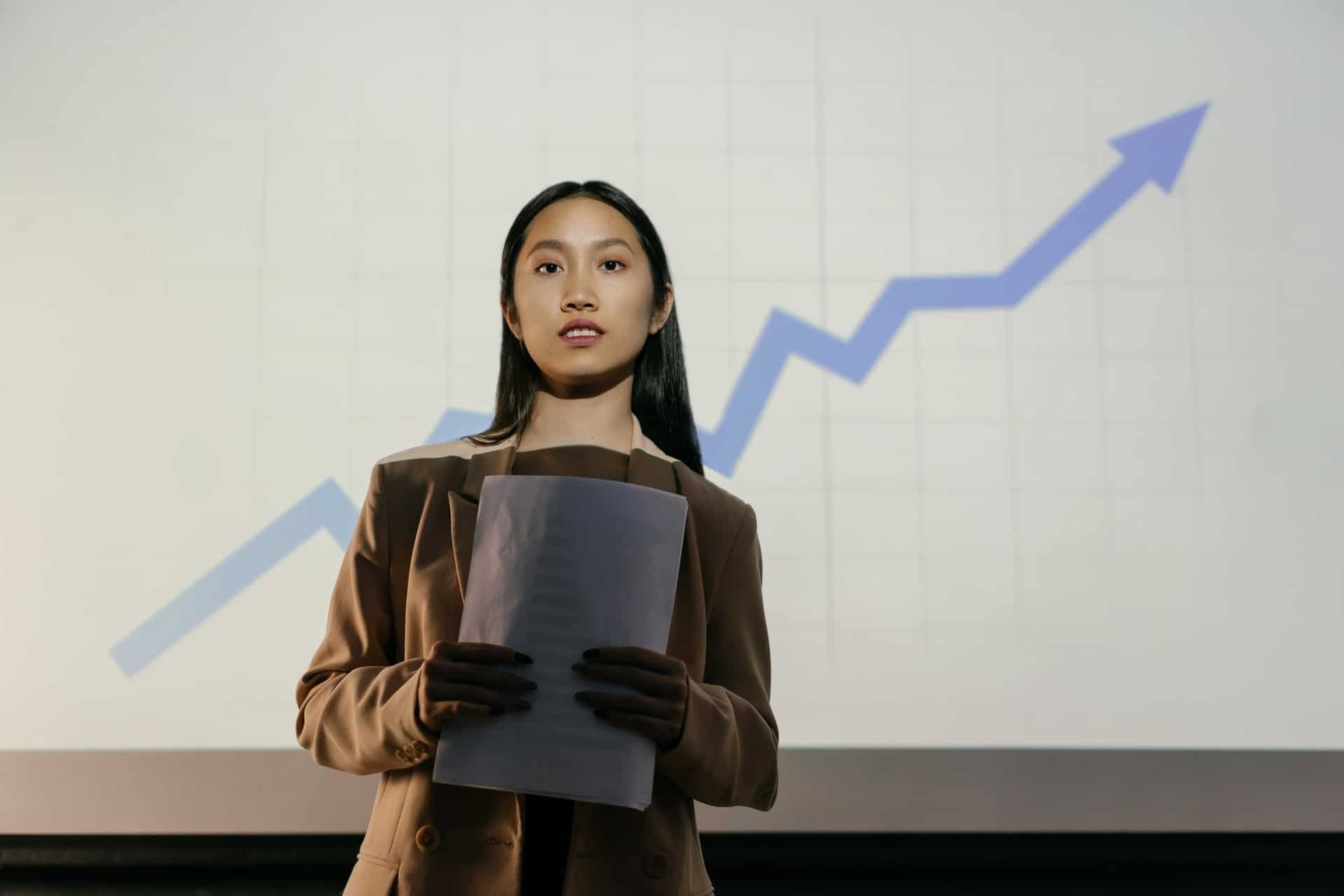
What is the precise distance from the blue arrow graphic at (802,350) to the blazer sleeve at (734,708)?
90 cm

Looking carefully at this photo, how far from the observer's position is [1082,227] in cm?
197

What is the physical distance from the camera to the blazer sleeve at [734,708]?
820 millimetres

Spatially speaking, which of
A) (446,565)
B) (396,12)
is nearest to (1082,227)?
(396,12)

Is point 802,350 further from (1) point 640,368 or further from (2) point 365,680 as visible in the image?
(2) point 365,680

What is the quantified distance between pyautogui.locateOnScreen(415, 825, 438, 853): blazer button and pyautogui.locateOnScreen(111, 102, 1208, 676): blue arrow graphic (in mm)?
1059

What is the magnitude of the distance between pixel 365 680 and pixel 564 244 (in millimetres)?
454

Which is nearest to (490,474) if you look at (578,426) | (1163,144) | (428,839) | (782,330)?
(578,426)

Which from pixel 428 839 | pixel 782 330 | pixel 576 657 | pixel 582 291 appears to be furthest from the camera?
pixel 782 330

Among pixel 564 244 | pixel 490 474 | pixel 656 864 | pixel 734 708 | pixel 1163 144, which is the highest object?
pixel 1163 144

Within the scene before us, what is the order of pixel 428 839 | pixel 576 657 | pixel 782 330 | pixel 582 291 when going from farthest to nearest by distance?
pixel 782 330, pixel 582 291, pixel 428 839, pixel 576 657

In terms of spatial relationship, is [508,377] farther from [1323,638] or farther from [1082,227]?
[1323,638]

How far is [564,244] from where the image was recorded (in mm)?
1010

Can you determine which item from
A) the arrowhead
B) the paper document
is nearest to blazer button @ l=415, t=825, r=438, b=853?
the paper document

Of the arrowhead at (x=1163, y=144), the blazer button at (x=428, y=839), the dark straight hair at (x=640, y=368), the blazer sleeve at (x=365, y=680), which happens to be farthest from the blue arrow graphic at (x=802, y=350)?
the blazer button at (x=428, y=839)
